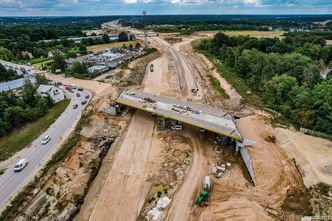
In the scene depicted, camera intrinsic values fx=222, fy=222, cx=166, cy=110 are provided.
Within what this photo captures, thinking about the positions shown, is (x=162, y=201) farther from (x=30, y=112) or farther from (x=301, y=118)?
(x=30, y=112)

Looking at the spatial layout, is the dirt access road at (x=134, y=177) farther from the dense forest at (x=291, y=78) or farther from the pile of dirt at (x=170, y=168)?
the dense forest at (x=291, y=78)

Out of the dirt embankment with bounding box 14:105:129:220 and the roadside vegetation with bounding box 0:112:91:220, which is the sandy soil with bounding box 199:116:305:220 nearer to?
the dirt embankment with bounding box 14:105:129:220

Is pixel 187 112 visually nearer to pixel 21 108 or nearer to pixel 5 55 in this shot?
pixel 21 108

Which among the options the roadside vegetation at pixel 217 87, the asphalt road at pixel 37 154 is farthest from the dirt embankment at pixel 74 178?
the roadside vegetation at pixel 217 87

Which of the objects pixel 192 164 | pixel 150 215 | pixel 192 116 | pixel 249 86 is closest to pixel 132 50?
→ pixel 249 86

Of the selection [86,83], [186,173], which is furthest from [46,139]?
[86,83]

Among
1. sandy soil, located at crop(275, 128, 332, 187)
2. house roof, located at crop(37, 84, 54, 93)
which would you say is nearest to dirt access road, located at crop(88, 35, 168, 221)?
sandy soil, located at crop(275, 128, 332, 187)

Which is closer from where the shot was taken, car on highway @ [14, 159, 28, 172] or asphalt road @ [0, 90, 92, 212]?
asphalt road @ [0, 90, 92, 212]
